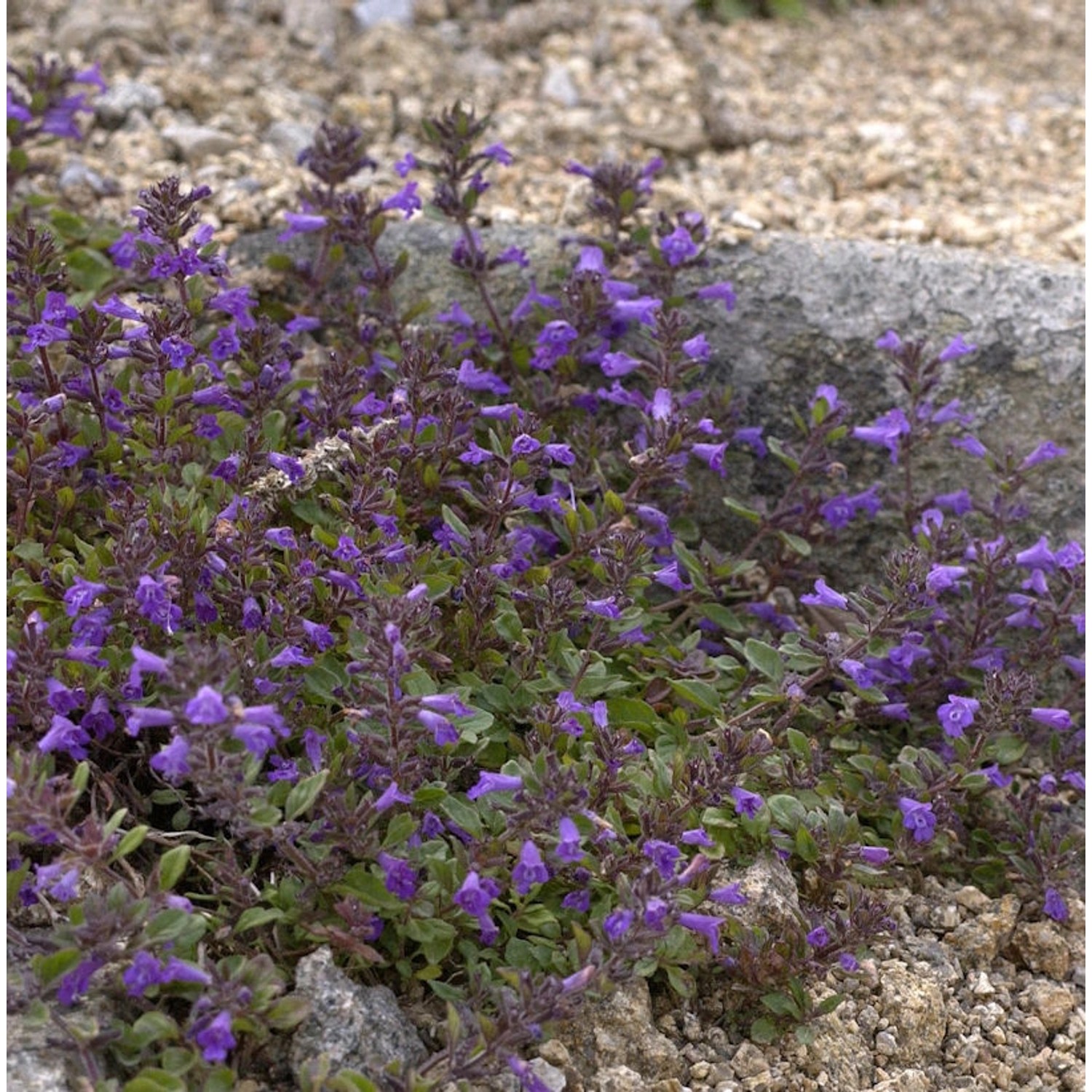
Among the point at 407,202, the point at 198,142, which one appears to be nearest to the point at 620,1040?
the point at 407,202

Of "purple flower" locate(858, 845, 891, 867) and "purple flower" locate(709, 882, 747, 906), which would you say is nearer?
"purple flower" locate(709, 882, 747, 906)

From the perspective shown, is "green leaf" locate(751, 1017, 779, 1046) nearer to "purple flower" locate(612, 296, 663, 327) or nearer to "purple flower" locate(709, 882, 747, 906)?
"purple flower" locate(709, 882, 747, 906)

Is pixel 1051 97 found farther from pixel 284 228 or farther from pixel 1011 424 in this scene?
pixel 284 228

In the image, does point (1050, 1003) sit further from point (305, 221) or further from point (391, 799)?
point (305, 221)

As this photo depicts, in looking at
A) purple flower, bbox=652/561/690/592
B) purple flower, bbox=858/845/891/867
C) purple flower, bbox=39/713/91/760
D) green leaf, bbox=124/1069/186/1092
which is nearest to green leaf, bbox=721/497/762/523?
purple flower, bbox=652/561/690/592

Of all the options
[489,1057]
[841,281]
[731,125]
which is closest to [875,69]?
[731,125]

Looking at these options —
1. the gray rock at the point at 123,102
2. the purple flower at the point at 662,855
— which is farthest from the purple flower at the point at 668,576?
the gray rock at the point at 123,102
